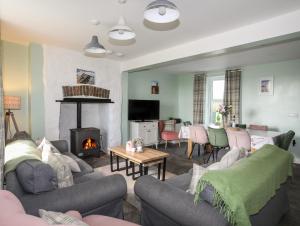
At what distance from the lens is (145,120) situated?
599 cm

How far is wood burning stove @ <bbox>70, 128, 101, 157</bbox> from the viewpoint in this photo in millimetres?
4328

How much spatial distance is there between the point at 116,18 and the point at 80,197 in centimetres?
220

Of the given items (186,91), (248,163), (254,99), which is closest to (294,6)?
(248,163)

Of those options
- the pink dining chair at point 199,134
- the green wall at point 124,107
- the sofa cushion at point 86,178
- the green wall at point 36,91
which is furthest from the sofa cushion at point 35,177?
the green wall at point 124,107

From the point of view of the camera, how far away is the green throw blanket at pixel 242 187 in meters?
1.26

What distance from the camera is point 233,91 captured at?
5.43m

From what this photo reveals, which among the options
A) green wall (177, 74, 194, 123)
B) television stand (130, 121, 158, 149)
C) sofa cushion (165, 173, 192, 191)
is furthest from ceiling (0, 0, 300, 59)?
green wall (177, 74, 194, 123)

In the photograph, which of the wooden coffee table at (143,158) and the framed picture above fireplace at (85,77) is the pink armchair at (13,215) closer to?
the wooden coffee table at (143,158)

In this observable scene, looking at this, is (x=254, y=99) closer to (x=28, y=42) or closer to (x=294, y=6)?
(x=294, y=6)

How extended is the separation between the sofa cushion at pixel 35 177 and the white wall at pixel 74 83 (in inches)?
106

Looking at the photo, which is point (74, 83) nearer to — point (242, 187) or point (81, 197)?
point (81, 197)

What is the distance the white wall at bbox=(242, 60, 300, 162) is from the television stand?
98.6 inches

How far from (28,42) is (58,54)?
552 millimetres

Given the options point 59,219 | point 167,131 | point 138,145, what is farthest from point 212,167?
point 167,131
